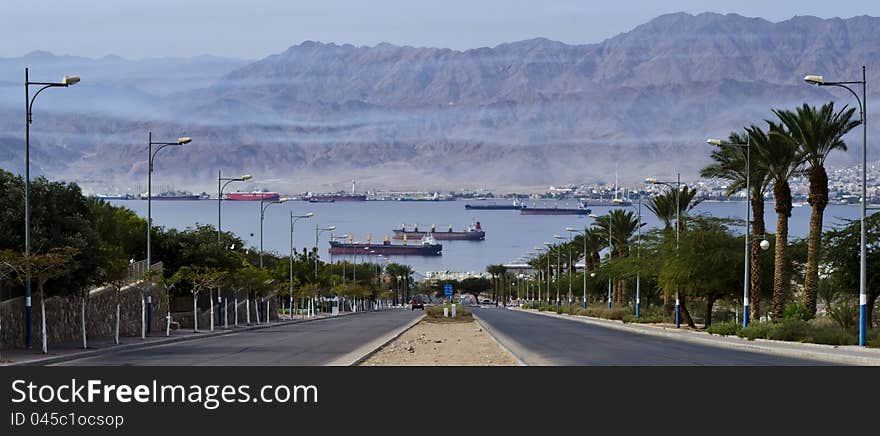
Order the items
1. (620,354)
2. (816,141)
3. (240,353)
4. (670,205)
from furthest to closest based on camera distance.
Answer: (670,205)
(816,141)
(240,353)
(620,354)

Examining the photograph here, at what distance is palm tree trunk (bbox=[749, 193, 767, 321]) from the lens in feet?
210

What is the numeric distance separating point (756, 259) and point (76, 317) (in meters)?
34.7

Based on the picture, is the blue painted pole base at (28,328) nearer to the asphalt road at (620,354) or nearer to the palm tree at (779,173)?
the asphalt road at (620,354)

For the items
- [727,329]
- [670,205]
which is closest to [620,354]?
[727,329]

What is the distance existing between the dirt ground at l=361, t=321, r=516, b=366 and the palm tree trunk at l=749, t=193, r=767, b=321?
16.9 meters

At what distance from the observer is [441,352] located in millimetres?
39031

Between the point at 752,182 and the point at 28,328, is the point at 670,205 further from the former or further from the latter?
the point at 28,328

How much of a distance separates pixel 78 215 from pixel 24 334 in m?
5.38

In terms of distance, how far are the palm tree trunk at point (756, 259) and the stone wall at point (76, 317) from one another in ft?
98.7

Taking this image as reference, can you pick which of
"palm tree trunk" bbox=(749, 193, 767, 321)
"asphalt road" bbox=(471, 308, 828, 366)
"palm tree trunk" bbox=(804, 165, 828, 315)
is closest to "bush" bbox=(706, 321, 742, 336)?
"palm tree trunk" bbox=(804, 165, 828, 315)

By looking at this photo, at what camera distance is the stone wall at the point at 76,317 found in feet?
131

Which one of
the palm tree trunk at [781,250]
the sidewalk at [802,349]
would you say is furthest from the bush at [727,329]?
the palm tree trunk at [781,250]

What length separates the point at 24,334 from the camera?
40719mm
